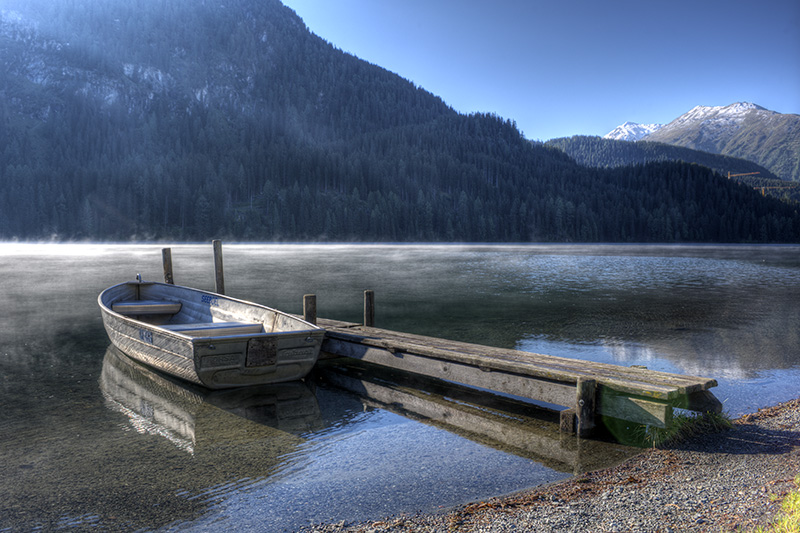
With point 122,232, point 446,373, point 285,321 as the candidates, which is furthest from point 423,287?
point 122,232

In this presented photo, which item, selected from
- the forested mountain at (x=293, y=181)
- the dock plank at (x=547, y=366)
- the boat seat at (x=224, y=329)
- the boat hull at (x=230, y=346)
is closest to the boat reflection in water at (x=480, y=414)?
the dock plank at (x=547, y=366)

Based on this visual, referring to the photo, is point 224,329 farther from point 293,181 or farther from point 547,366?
point 293,181

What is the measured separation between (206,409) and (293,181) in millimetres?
130671

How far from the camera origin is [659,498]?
5.52 metres

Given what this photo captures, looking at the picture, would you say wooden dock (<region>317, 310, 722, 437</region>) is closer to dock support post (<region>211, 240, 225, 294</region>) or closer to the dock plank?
the dock plank

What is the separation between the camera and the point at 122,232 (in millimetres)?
116625

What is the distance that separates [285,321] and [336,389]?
2.11 meters

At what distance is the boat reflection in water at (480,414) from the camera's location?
755 centimetres

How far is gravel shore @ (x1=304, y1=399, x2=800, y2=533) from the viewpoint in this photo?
4.95m

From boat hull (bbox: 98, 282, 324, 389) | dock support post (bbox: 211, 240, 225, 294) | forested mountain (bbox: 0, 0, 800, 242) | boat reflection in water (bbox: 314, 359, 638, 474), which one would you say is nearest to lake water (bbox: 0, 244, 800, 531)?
boat reflection in water (bbox: 314, 359, 638, 474)

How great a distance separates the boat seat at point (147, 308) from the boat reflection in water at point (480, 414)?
19.0 feet

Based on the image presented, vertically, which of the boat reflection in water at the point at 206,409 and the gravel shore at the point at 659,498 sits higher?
the gravel shore at the point at 659,498

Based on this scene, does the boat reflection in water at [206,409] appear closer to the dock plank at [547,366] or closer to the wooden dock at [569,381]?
the dock plank at [547,366]

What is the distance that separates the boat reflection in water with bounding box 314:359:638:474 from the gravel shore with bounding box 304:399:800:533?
626 mm
